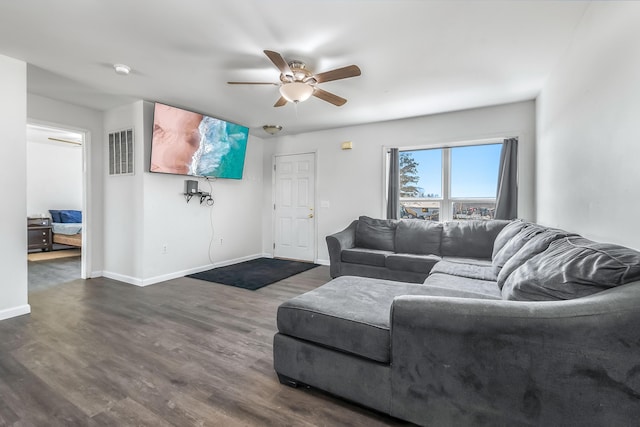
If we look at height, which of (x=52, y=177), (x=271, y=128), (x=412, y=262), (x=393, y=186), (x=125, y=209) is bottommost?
(x=412, y=262)

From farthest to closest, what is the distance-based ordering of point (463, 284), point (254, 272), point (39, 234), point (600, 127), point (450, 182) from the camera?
1. point (39, 234)
2. point (254, 272)
3. point (450, 182)
4. point (463, 284)
5. point (600, 127)

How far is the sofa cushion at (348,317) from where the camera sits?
147 cm

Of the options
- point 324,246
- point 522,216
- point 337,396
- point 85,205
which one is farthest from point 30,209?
point 522,216

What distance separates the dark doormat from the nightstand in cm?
450

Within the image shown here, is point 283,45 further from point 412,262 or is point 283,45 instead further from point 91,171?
point 91,171

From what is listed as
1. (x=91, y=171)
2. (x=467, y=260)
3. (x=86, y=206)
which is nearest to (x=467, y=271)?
(x=467, y=260)

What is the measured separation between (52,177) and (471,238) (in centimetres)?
940

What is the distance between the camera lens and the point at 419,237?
157 inches

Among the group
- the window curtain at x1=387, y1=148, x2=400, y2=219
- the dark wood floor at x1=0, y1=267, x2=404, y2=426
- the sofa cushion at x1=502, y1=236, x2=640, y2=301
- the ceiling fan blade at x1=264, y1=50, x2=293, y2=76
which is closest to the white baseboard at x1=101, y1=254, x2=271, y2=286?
the dark wood floor at x1=0, y1=267, x2=404, y2=426

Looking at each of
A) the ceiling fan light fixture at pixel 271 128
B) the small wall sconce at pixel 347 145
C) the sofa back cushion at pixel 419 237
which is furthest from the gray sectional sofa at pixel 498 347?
the ceiling fan light fixture at pixel 271 128

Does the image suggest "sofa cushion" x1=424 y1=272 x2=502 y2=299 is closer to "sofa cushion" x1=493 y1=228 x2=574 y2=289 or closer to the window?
"sofa cushion" x1=493 y1=228 x2=574 y2=289

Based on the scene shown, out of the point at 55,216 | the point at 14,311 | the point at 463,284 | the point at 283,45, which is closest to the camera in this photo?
the point at 463,284

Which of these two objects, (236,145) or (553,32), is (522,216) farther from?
(236,145)

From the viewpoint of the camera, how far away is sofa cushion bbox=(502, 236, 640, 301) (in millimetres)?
1151
